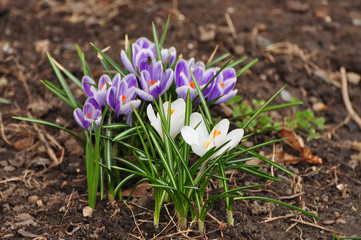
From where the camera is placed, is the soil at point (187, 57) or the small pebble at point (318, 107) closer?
the soil at point (187, 57)

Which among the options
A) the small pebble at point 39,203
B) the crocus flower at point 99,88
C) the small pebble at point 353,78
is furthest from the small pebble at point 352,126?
the small pebble at point 39,203

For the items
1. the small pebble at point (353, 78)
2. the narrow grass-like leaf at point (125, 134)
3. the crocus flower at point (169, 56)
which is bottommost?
the small pebble at point (353, 78)

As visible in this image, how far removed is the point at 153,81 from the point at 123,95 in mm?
156

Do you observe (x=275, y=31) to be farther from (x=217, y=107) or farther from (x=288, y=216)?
(x=288, y=216)

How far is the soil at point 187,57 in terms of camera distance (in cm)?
219

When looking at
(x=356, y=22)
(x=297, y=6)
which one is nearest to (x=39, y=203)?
(x=297, y=6)

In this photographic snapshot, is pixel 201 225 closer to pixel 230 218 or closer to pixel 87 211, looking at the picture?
pixel 230 218

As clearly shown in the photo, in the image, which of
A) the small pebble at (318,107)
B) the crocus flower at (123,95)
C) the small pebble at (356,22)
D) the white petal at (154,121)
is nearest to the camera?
the white petal at (154,121)

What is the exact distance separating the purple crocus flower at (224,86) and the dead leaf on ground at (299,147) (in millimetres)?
552

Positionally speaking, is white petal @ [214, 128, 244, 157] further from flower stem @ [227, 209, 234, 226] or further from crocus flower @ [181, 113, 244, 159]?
flower stem @ [227, 209, 234, 226]

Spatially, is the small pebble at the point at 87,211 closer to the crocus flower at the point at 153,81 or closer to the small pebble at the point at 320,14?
the crocus flower at the point at 153,81

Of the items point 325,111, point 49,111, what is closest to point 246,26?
point 325,111

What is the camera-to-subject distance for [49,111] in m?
2.97

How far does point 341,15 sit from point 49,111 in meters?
2.62
